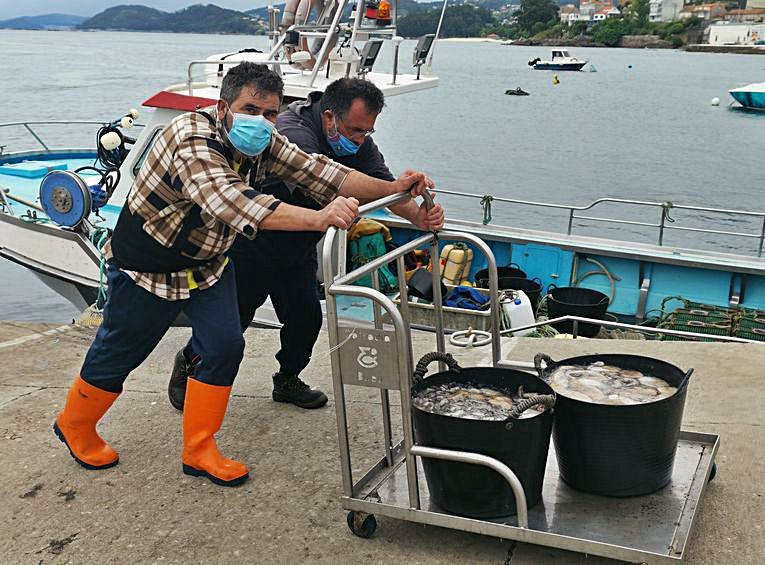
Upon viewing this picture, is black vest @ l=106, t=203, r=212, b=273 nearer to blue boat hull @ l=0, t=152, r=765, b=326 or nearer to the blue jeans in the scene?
the blue jeans

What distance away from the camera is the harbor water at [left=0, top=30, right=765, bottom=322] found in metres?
21.5

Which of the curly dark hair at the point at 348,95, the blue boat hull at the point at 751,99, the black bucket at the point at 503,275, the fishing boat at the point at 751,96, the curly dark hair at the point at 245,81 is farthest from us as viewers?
the blue boat hull at the point at 751,99

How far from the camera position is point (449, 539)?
3.28 m

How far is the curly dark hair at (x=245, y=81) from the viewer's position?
3387 millimetres

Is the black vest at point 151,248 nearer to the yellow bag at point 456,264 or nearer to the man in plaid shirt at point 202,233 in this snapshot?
the man in plaid shirt at point 202,233

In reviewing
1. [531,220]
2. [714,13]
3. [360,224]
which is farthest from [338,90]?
[714,13]

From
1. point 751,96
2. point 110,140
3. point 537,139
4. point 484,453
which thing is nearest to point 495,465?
point 484,453

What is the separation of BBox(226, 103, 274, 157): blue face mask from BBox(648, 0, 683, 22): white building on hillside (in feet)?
426

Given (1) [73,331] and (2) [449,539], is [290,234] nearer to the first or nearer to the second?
(2) [449,539]

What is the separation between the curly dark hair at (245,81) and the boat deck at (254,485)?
157 cm

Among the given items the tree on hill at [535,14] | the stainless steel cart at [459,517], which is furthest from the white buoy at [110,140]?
the tree on hill at [535,14]

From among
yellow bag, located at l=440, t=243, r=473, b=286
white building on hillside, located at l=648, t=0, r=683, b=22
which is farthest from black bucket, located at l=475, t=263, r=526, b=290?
white building on hillside, located at l=648, t=0, r=683, b=22

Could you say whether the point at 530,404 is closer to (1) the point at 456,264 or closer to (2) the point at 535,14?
(1) the point at 456,264

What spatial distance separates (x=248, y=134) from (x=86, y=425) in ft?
4.84
